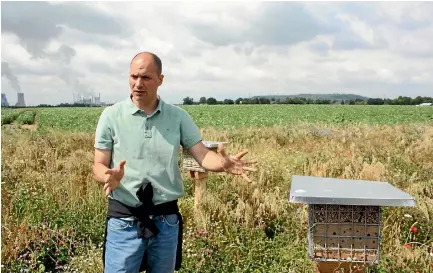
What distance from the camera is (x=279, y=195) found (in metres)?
5.54

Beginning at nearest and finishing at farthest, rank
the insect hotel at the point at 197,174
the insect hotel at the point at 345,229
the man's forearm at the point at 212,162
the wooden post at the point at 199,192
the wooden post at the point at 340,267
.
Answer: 1. the man's forearm at the point at 212,162
2. the insect hotel at the point at 345,229
3. the wooden post at the point at 340,267
4. the wooden post at the point at 199,192
5. the insect hotel at the point at 197,174

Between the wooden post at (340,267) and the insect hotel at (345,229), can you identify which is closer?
the insect hotel at (345,229)

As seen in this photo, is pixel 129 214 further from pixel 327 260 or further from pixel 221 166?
pixel 327 260

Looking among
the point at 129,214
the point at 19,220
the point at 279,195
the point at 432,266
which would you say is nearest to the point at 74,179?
the point at 19,220

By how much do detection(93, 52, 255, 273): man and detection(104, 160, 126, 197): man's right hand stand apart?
0.07 m

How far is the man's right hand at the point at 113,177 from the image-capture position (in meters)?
2.24

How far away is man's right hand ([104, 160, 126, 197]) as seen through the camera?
2240 mm

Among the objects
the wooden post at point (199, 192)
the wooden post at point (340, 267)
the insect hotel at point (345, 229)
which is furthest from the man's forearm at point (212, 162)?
the wooden post at point (199, 192)

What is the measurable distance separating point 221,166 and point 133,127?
0.50 meters

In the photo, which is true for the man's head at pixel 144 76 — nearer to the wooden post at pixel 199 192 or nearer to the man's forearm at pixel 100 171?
the man's forearm at pixel 100 171

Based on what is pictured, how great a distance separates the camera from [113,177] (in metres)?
2.26

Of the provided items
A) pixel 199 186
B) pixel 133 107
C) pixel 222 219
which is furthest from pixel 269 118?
pixel 133 107

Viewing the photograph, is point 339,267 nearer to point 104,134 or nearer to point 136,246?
point 136,246

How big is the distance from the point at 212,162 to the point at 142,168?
373 millimetres
